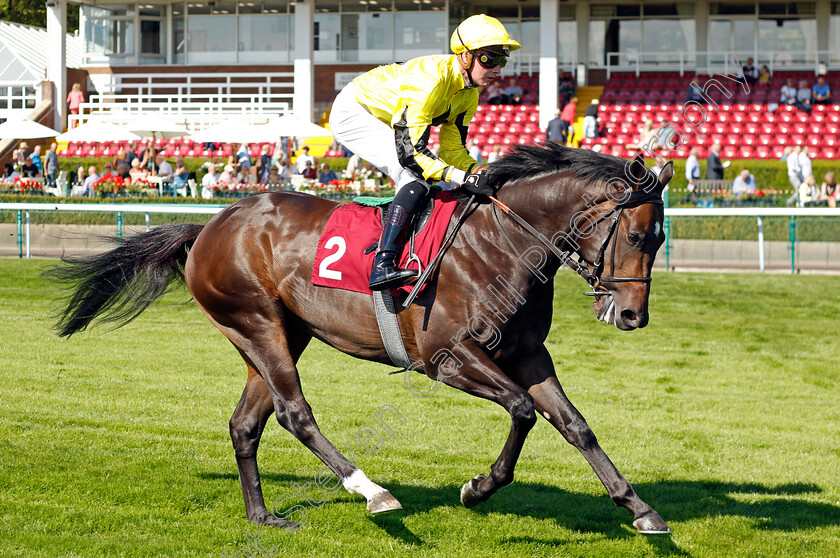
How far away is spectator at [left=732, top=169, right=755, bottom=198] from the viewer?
1536cm

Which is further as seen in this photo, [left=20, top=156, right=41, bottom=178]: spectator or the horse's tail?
[left=20, top=156, right=41, bottom=178]: spectator

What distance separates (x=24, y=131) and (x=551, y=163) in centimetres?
1965

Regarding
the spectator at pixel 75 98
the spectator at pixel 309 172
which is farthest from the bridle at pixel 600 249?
the spectator at pixel 75 98

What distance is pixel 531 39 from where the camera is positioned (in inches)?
1142

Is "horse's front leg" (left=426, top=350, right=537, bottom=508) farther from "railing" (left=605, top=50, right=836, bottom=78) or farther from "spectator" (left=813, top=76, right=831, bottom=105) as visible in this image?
"railing" (left=605, top=50, right=836, bottom=78)

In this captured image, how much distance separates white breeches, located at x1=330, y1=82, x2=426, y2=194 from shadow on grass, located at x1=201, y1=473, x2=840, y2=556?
1.55 m

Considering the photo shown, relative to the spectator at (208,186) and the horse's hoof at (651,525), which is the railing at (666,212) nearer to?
the spectator at (208,186)

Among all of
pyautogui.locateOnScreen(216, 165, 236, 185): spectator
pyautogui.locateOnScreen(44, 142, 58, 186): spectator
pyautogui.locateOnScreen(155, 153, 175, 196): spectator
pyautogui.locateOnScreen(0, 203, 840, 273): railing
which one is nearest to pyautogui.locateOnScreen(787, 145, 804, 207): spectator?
pyautogui.locateOnScreen(0, 203, 840, 273): railing

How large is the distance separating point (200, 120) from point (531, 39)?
33.2ft

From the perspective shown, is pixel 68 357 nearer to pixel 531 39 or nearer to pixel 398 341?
pixel 398 341

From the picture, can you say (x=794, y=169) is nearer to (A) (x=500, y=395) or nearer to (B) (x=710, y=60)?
(B) (x=710, y=60)

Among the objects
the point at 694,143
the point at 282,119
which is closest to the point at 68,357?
the point at 282,119

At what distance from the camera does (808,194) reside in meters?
16.0

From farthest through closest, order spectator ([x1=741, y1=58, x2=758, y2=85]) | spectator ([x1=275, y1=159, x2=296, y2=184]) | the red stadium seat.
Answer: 1. spectator ([x1=741, y1=58, x2=758, y2=85])
2. the red stadium seat
3. spectator ([x1=275, y1=159, x2=296, y2=184])
